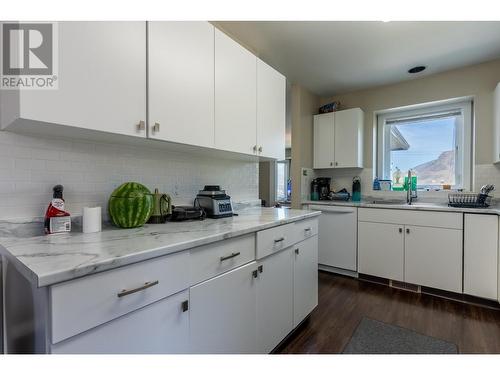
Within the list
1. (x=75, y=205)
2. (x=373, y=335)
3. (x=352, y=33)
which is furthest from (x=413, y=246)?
(x=75, y=205)

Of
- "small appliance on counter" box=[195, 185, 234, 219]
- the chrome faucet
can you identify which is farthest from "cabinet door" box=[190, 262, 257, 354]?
the chrome faucet

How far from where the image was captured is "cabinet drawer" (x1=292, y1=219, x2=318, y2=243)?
1656mm

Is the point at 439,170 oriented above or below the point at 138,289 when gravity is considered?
above

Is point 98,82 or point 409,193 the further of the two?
point 409,193

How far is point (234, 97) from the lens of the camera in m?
1.62

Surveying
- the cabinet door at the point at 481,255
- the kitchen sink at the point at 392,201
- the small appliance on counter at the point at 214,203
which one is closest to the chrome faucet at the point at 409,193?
the kitchen sink at the point at 392,201

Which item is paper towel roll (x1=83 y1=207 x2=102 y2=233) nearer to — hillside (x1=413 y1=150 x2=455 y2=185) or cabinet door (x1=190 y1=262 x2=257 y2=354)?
cabinet door (x1=190 y1=262 x2=257 y2=354)

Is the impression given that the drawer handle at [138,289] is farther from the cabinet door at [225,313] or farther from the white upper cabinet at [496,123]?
the white upper cabinet at [496,123]

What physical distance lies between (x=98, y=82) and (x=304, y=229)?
1.47 metres

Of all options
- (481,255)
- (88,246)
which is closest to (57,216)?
(88,246)

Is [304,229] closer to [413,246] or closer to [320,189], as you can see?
[413,246]

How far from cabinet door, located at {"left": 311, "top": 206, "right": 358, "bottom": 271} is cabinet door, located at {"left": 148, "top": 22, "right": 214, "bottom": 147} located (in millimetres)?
2039

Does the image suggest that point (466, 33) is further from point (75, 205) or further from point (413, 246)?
point (75, 205)
